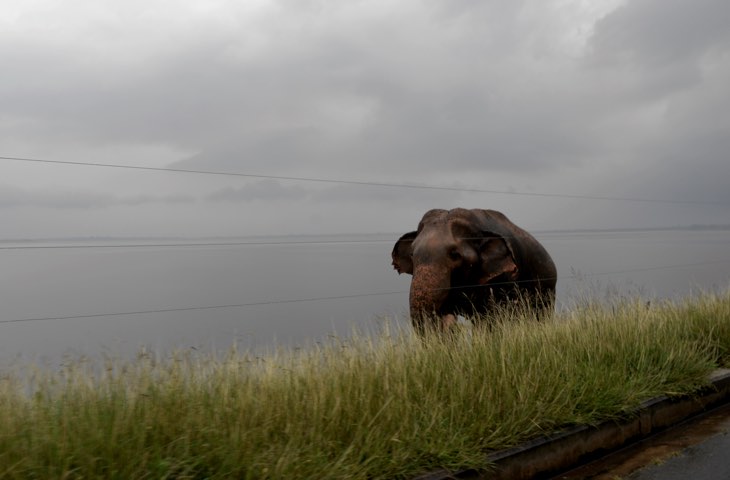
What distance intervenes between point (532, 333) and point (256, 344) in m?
2.96

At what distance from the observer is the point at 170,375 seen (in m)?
5.20

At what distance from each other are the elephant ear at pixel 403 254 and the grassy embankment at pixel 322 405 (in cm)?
471

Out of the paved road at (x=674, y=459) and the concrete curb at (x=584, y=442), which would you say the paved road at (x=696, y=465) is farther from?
the concrete curb at (x=584, y=442)

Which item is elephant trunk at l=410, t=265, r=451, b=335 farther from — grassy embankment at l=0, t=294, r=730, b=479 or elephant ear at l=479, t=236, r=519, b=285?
grassy embankment at l=0, t=294, r=730, b=479

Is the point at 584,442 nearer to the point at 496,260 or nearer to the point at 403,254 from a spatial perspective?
the point at 496,260

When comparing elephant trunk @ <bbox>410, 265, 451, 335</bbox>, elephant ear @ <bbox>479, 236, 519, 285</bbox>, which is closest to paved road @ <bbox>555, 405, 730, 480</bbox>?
elephant trunk @ <bbox>410, 265, 451, 335</bbox>

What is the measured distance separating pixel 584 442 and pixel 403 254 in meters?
6.62

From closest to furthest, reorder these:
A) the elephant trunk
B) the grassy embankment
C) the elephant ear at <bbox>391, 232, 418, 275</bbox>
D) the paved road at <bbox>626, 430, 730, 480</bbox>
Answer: the grassy embankment → the paved road at <bbox>626, 430, 730, 480</bbox> → the elephant trunk → the elephant ear at <bbox>391, 232, 418, 275</bbox>

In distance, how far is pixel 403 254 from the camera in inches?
478

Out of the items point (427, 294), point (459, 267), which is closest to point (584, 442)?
point (427, 294)

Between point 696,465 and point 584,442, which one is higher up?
point 584,442

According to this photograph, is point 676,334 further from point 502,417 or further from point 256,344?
point 256,344

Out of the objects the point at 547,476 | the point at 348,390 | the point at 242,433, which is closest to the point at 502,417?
the point at 547,476

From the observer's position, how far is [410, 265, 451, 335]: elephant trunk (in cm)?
983
